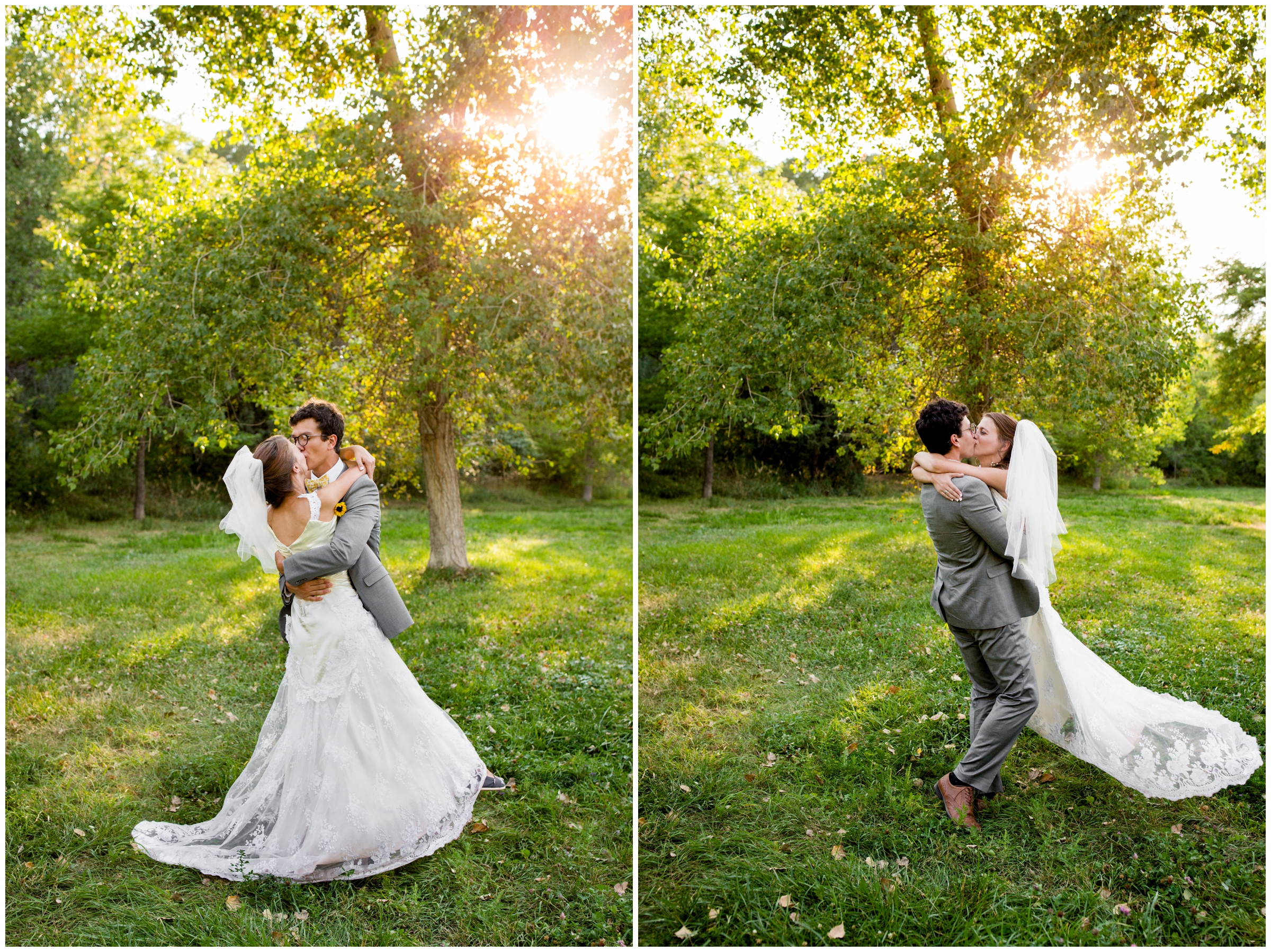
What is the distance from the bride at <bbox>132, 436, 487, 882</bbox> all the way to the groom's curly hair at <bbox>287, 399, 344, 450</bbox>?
14 centimetres

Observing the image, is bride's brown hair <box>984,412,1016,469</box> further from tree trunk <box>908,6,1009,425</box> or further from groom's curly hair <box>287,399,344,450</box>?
groom's curly hair <box>287,399,344,450</box>

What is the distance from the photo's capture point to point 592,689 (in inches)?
207

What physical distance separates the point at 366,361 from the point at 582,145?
2.67 metres

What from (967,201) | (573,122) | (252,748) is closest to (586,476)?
(573,122)

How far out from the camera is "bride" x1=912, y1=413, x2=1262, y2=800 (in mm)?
3258

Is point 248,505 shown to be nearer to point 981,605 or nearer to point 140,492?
point 981,605

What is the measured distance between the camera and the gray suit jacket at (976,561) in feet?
10.4

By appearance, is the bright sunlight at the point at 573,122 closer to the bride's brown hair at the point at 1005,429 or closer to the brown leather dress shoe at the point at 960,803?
the bride's brown hair at the point at 1005,429

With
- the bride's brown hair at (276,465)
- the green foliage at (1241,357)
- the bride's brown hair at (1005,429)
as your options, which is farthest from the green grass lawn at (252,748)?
the green foliage at (1241,357)

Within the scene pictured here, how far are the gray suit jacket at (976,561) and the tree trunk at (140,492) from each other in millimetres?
14073

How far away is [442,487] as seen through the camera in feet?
27.1

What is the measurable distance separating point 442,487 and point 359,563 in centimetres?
509

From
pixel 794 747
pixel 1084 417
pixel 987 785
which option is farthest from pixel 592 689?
pixel 1084 417

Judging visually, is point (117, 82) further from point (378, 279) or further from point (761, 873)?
point (761, 873)
